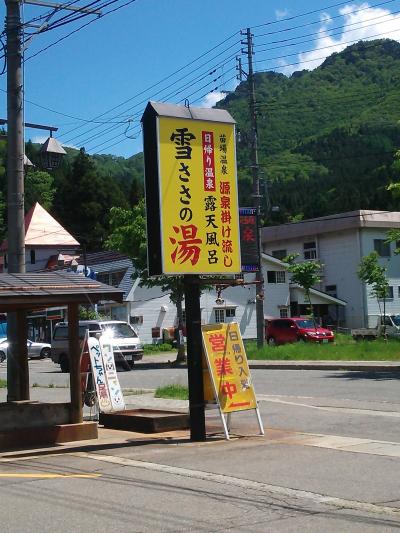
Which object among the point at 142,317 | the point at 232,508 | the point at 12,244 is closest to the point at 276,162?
the point at 142,317

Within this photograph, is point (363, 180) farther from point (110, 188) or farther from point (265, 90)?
point (110, 188)

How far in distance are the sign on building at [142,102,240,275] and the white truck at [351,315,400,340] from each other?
1246 inches

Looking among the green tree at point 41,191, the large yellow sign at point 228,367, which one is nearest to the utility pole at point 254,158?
the large yellow sign at point 228,367

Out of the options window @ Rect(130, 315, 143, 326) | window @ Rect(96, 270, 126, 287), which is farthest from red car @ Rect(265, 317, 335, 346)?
window @ Rect(96, 270, 126, 287)

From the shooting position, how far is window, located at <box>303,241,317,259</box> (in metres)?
59.1

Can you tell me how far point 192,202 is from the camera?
1173 centimetres

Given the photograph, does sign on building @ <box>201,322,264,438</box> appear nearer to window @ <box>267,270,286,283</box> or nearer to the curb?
the curb

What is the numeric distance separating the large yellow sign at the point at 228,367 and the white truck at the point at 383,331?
102 ft

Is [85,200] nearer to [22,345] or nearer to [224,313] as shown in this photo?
[224,313]

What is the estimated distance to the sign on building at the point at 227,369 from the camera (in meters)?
11.9

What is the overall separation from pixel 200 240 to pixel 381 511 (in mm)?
5664

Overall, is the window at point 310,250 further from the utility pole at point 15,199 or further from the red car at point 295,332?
the utility pole at point 15,199

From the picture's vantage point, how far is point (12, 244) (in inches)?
572

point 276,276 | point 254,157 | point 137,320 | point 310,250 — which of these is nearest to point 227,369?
point 254,157
